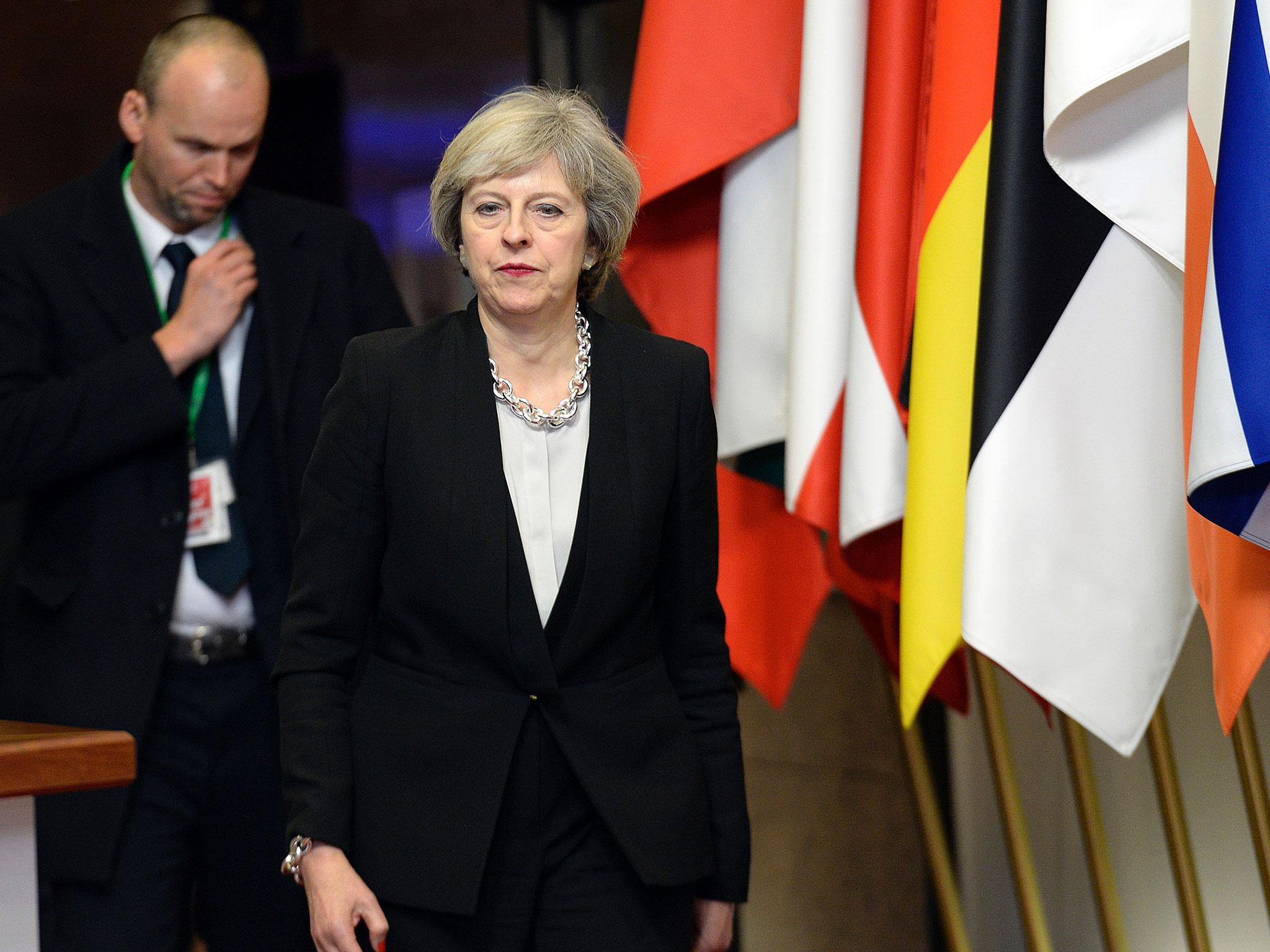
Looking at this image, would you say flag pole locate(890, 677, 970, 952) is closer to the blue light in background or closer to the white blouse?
the white blouse

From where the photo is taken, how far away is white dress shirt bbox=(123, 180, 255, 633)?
2.07m

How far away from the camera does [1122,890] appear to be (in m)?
2.46

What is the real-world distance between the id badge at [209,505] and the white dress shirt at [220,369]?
0.03 m

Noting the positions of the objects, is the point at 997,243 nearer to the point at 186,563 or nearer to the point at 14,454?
the point at 186,563

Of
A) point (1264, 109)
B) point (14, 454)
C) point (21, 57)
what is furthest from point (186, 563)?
point (1264, 109)

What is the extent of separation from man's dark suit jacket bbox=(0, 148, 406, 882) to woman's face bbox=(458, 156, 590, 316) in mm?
767

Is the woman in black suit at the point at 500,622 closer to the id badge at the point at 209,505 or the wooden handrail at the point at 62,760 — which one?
the wooden handrail at the point at 62,760

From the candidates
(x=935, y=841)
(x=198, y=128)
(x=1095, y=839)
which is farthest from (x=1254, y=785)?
(x=198, y=128)

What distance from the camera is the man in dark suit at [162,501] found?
2.00 metres

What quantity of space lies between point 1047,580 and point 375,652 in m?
0.84

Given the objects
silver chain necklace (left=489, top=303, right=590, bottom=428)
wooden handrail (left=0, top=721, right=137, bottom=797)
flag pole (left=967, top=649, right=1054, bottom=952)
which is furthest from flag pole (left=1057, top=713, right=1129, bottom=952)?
wooden handrail (left=0, top=721, right=137, bottom=797)

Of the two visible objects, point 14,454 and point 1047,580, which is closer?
point 1047,580

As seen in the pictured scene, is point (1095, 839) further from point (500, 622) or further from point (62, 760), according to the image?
point (62, 760)

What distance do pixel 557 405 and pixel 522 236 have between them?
7.0 inches
